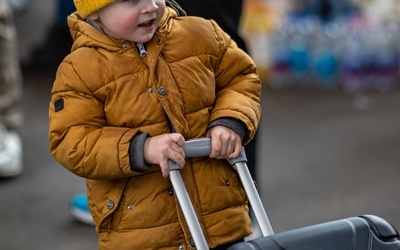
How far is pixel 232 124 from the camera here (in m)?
2.71

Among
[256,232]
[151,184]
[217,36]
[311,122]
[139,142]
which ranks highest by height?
[217,36]

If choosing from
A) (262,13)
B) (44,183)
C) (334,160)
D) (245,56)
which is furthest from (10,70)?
(245,56)

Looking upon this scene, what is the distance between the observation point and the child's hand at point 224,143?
2.66 metres

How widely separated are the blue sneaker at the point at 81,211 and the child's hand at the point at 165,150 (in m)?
2.23

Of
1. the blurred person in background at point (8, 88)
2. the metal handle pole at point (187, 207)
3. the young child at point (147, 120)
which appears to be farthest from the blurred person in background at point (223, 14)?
the blurred person in background at point (8, 88)

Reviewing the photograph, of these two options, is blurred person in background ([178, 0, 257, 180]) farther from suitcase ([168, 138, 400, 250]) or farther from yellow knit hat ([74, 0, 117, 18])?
suitcase ([168, 138, 400, 250])

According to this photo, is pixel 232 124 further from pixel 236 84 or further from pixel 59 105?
pixel 59 105

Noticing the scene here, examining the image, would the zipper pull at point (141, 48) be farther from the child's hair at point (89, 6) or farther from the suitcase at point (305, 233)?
the suitcase at point (305, 233)

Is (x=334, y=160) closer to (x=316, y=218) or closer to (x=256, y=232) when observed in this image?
(x=316, y=218)

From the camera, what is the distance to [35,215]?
4.96m

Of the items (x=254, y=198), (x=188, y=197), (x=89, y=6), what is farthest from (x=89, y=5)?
(x=254, y=198)

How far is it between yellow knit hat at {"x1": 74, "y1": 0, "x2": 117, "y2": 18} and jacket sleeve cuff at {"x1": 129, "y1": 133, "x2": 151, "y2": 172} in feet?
1.20

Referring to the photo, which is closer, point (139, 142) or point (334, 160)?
point (139, 142)

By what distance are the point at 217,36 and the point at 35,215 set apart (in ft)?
7.86
